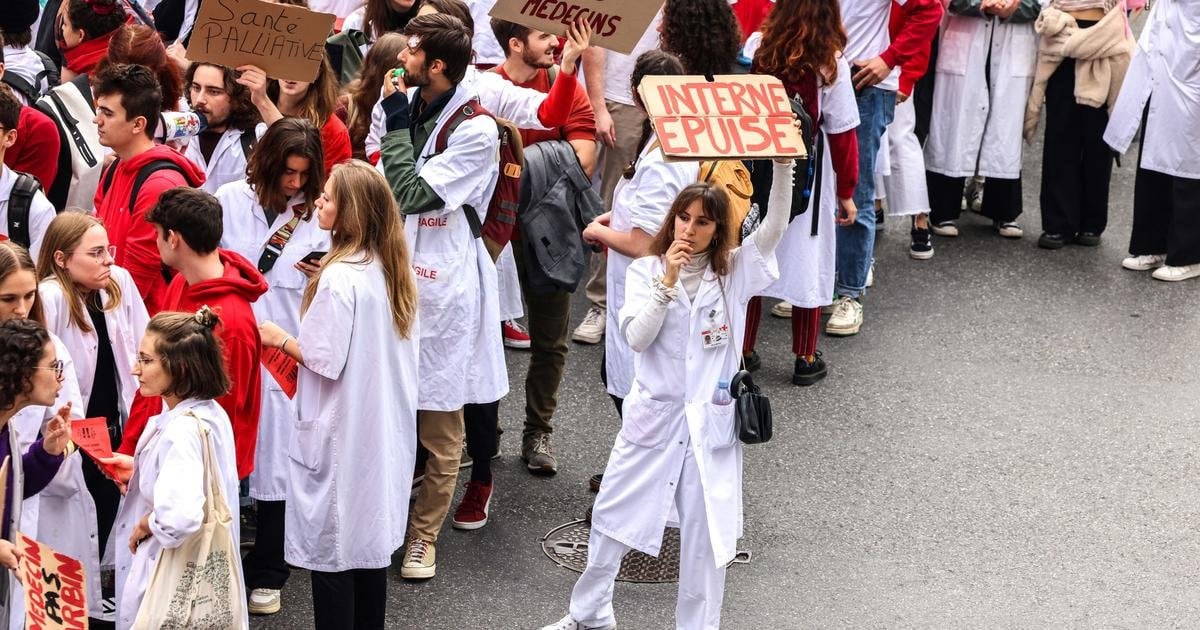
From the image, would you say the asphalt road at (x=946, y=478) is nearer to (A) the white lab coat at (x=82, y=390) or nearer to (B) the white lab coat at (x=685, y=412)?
(B) the white lab coat at (x=685, y=412)

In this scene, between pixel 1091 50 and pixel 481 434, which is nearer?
pixel 481 434

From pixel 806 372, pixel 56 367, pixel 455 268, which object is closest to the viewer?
pixel 56 367

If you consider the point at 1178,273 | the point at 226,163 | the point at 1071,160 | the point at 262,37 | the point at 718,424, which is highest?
the point at 262,37

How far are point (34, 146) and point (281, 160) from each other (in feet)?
4.86

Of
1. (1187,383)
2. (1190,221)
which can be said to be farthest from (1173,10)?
(1187,383)

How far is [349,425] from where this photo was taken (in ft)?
17.9

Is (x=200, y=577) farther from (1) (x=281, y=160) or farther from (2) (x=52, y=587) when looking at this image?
(1) (x=281, y=160)

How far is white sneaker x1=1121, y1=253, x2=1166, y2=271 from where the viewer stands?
10.0 meters

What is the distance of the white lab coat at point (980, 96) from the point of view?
10.3 meters

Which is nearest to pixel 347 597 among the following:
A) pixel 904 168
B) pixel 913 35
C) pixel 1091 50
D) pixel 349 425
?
pixel 349 425

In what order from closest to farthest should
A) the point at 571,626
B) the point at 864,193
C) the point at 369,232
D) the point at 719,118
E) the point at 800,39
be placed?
the point at 719,118
the point at 369,232
the point at 571,626
the point at 800,39
the point at 864,193

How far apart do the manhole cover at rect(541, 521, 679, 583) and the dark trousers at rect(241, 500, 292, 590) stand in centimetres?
118

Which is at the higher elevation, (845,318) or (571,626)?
(571,626)

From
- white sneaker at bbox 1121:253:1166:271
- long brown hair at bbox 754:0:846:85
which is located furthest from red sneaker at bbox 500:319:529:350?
white sneaker at bbox 1121:253:1166:271
